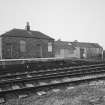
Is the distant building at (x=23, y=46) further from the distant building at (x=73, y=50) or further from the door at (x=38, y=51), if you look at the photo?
the distant building at (x=73, y=50)

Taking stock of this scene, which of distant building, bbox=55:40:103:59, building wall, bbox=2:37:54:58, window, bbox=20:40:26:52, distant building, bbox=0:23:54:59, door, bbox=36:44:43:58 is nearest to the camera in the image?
distant building, bbox=0:23:54:59

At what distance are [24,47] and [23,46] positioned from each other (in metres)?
0.30

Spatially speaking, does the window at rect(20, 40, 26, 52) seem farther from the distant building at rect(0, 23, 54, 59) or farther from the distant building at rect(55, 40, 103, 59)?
the distant building at rect(55, 40, 103, 59)

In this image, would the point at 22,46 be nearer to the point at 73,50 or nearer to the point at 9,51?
the point at 9,51

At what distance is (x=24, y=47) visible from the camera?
→ 2555 centimetres

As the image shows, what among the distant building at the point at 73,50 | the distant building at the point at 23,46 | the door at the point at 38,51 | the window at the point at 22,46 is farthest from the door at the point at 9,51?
the distant building at the point at 73,50

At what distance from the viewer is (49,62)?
16094 millimetres

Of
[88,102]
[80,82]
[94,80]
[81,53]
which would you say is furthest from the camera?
[81,53]

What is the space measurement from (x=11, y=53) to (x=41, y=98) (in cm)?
2055

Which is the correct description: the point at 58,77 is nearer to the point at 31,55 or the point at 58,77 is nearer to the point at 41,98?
the point at 41,98

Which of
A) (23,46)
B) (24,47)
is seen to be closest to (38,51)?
(24,47)

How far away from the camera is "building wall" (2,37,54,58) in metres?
23.8

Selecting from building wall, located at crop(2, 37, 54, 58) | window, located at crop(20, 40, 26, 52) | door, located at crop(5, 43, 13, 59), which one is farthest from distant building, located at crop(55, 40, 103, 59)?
door, located at crop(5, 43, 13, 59)

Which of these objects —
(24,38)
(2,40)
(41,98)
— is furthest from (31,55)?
(41,98)
